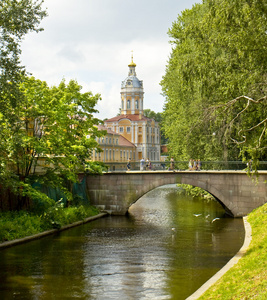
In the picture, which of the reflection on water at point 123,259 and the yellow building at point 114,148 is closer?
the reflection on water at point 123,259

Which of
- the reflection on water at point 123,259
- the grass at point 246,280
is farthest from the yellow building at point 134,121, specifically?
the grass at point 246,280

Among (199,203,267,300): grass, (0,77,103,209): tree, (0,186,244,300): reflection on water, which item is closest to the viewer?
(199,203,267,300): grass

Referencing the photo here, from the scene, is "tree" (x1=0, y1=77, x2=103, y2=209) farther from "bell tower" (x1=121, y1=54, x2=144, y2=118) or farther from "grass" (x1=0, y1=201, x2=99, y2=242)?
"bell tower" (x1=121, y1=54, x2=144, y2=118)

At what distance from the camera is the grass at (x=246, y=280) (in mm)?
14102

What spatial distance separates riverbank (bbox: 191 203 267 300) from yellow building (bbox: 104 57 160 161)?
97.2 metres

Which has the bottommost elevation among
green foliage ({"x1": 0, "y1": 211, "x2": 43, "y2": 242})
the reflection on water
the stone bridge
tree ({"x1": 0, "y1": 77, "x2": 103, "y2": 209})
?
the reflection on water

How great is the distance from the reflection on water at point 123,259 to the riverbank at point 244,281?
1.46 m

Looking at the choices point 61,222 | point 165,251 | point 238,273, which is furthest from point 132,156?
point 238,273

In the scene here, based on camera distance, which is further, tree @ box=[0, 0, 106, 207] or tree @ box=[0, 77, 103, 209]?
tree @ box=[0, 77, 103, 209]

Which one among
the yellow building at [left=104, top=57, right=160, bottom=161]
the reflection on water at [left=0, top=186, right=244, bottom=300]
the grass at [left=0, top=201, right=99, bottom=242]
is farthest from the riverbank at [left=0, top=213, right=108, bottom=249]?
the yellow building at [left=104, top=57, right=160, bottom=161]

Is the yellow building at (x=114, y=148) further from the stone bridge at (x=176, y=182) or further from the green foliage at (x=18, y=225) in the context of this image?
the green foliage at (x=18, y=225)

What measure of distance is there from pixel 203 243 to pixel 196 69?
8796mm

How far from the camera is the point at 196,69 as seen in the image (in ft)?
79.6

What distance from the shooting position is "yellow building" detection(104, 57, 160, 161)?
118m
